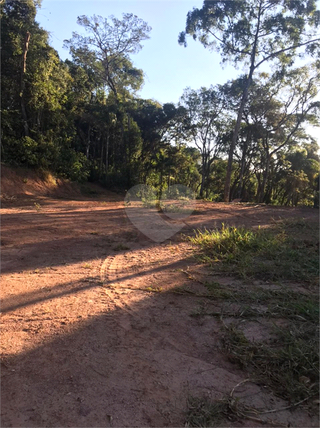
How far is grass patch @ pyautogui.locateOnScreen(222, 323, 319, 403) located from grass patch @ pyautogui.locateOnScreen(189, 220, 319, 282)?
137 cm

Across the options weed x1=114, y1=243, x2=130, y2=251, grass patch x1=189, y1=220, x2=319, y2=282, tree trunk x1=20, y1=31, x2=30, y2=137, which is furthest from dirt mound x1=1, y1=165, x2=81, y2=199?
grass patch x1=189, y1=220, x2=319, y2=282

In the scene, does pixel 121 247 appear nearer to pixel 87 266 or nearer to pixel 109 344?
pixel 87 266

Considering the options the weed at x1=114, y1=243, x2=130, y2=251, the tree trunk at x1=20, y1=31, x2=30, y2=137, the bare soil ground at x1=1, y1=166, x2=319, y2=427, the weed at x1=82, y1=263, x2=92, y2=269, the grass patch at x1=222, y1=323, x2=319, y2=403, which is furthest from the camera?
the tree trunk at x1=20, y1=31, x2=30, y2=137

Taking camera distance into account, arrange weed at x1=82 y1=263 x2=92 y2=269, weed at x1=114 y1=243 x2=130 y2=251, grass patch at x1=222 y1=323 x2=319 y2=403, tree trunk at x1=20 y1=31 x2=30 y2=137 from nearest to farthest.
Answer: grass patch at x1=222 y1=323 x2=319 y2=403
weed at x1=82 y1=263 x2=92 y2=269
weed at x1=114 y1=243 x2=130 y2=251
tree trunk at x1=20 y1=31 x2=30 y2=137

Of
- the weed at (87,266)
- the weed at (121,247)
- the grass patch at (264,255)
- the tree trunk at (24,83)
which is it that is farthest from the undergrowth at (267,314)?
the tree trunk at (24,83)

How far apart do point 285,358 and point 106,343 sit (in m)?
1.42

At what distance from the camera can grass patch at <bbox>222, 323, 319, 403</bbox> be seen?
2.12m

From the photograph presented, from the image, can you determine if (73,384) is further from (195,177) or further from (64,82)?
(195,177)

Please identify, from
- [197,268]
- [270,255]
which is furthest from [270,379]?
[270,255]

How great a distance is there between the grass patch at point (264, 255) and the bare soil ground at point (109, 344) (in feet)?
1.15

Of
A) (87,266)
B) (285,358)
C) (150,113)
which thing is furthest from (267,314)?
(150,113)

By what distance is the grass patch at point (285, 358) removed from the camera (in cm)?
212

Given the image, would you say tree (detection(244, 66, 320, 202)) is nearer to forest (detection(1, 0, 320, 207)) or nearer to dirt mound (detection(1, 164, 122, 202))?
forest (detection(1, 0, 320, 207))

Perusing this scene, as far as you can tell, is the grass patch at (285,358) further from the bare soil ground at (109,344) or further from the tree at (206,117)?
the tree at (206,117)
